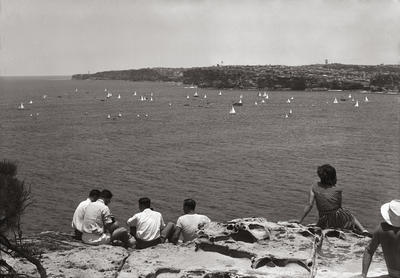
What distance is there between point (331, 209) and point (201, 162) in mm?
33055

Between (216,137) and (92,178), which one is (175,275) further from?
(216,137)

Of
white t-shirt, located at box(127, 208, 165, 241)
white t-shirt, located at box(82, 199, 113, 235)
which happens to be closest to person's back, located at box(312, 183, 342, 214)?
white t-shirt, located at box(127, 208, 165, 241)

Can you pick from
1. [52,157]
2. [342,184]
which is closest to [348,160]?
[342,184]

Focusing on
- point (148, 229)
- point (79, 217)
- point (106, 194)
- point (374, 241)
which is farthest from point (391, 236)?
point (79, 217)

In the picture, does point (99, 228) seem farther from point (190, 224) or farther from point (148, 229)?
point (190, 224)

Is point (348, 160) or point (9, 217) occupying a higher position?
point (9, 217)

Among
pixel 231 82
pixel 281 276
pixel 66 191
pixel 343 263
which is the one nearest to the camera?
pixel 281 276

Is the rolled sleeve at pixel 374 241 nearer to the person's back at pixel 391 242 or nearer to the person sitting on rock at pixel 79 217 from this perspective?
the person's back at pixel 391 242

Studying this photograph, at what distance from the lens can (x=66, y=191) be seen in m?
31.9

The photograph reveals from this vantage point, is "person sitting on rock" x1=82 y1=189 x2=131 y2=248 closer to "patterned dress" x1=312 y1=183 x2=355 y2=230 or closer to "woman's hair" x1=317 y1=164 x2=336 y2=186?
"patterned dress" x1=312 y1=183 x2=355 y2=230

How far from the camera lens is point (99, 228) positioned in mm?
9898

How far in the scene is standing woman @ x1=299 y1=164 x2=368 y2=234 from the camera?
9328 mm

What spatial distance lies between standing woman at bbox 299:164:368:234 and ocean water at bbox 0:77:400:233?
4.84 m

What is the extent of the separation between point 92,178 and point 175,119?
46593mm
